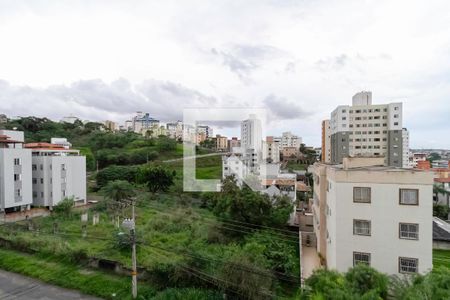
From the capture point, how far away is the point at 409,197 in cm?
721

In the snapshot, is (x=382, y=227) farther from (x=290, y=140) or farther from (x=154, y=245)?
(x=290, y=140)

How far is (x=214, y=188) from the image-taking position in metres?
16.6

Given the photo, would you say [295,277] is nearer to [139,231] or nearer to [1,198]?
[139,231]

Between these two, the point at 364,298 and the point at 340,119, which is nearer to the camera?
the point at 364,298

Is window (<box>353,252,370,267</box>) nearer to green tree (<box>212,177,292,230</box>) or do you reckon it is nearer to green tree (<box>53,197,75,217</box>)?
green tree (<box>212,177,292,230</box>)

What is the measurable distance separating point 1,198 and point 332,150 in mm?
31707

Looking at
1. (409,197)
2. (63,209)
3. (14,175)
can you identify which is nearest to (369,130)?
(409,197)

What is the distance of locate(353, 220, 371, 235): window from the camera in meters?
7.50

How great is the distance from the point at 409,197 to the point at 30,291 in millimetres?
10510

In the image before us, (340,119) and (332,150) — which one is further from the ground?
(340,119)

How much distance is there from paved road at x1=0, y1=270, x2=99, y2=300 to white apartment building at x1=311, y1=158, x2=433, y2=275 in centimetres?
707

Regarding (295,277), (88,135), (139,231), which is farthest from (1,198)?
(88,135)

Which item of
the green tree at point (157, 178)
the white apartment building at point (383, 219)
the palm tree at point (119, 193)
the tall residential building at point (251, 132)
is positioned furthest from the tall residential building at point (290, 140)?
the white apartment building at point (383, 219)

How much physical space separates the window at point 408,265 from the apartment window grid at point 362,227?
942 millimetres
